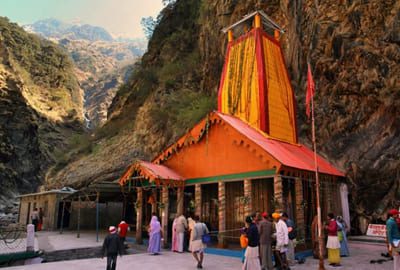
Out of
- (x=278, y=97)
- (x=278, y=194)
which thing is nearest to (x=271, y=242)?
(x=278, y=194)

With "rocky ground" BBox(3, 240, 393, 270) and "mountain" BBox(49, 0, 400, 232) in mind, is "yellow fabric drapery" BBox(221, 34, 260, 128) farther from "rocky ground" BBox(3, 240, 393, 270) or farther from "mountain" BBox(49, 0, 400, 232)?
"rocky ground" BBox(3, 240, 393, 270)

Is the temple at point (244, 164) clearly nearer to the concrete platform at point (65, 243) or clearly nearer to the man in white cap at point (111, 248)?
the concrete platform at point (65, 243)

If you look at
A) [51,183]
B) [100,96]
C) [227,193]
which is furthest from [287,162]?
[100,96]

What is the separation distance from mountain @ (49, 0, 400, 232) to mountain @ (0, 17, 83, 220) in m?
20.9

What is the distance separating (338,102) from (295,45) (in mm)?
5392

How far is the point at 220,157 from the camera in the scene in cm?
1367

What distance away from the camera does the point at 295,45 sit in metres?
21.2

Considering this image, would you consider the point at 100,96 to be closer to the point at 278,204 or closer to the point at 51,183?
the point at 51,183

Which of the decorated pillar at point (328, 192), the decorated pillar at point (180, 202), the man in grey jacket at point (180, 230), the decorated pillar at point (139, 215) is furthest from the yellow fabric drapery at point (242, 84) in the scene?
the decorated pillar at point (139, 215)

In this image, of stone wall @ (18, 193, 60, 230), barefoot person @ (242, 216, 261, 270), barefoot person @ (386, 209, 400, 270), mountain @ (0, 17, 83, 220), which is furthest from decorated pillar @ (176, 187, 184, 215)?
mountain @ (0, 17, 83, 220)

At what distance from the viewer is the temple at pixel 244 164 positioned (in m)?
12.4

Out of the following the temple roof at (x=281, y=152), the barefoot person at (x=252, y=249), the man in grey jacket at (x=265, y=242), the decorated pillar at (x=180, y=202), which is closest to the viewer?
the barefoot person at (x=252, y=249)

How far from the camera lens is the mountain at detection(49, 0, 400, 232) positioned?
15.7 metres

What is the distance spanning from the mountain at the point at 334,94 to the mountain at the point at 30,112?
20892mm
